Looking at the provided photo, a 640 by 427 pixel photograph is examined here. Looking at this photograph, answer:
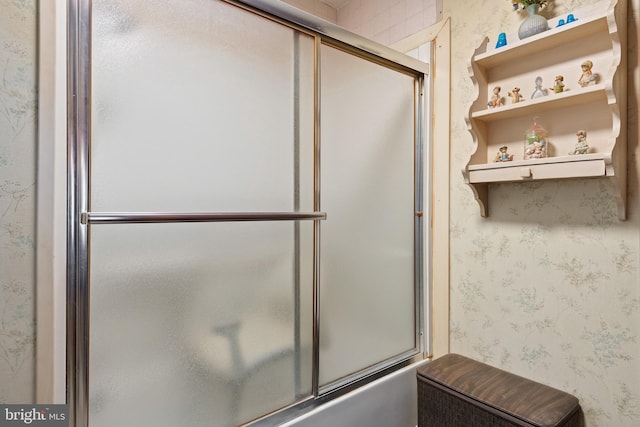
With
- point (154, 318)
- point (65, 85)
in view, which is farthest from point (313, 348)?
point (65, 85)

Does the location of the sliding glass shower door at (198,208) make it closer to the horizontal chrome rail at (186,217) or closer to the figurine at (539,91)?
the horizontal chrome rail at (186,217)

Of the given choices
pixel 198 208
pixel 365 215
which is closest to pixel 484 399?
pixel 365 215

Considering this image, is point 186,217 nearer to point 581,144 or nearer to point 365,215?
point 365,215

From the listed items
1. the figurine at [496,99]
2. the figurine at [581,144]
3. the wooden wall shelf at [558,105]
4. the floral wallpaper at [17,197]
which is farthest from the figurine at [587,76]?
the floral wallpaper at [17,197]

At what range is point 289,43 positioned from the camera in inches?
46.5

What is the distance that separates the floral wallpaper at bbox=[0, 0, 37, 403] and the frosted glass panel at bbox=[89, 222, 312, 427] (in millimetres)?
130

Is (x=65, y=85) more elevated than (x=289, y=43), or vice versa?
(x=289, y=43)

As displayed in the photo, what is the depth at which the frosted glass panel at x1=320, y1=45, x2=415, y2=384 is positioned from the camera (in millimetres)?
1308

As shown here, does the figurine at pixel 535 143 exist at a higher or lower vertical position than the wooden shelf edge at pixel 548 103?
lower

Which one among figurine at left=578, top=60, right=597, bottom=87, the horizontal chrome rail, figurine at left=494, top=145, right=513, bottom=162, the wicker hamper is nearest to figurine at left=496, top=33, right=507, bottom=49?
figurine at left=578, top=60, right=597, bottom=87

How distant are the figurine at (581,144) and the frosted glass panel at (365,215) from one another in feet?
2.15

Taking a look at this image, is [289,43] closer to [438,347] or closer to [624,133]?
[624,133]

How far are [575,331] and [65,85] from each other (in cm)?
172

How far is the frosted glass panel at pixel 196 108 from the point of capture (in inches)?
33.6
